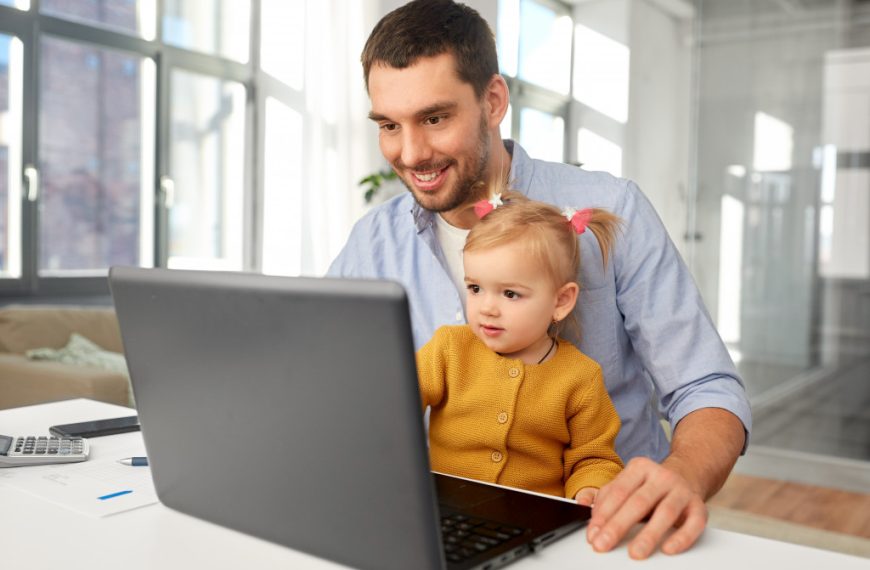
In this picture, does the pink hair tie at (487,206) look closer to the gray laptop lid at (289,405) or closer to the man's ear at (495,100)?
the man's ear at (495,100)

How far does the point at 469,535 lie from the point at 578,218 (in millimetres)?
645

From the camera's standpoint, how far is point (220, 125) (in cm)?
511

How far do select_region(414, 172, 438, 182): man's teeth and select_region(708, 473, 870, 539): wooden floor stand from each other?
236 centimetres

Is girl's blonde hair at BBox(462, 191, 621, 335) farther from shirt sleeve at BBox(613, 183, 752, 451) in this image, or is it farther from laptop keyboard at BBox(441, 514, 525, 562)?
laptop keyboard at BBox(441, 514, 525, 562)

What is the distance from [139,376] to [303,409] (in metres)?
0.27

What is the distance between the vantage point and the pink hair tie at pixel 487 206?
140cm

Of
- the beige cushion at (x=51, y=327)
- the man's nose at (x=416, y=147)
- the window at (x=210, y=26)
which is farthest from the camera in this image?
the window at (x=210, y=26)

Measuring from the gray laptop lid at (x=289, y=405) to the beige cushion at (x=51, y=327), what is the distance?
3.08m

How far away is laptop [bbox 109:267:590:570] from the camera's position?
0.65 meters

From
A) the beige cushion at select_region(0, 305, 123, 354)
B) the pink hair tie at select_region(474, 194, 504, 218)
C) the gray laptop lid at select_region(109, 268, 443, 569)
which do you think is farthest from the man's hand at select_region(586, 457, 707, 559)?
the beige cushion at select_region(0, 305, 123, 354)

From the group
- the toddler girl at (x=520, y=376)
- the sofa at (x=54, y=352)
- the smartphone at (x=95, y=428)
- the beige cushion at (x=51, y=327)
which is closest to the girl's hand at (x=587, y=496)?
the toddler girl at (x=520, y=376)

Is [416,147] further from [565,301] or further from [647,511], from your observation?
[647,511]

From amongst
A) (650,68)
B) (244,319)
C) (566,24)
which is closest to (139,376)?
(244,319)

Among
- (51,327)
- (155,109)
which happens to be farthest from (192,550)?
(155,109)
